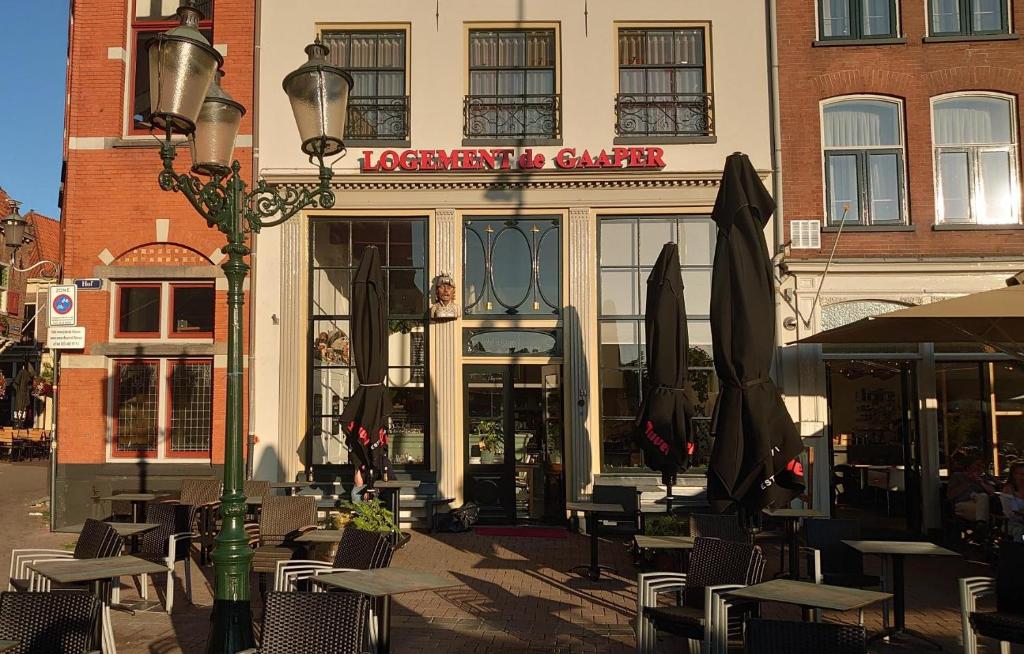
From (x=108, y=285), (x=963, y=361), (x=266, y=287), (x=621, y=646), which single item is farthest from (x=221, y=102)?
(x=963, y=361)

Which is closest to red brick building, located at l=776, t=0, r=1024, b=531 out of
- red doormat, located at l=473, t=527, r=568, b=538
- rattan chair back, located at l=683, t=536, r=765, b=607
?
red doormat, located at l=473, t=527, r=568, b=538

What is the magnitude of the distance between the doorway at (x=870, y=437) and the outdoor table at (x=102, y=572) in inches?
375

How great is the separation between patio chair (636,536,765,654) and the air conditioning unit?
279 inches

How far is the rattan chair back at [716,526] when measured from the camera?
7.03 metres

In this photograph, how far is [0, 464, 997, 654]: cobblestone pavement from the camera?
633 centimetres

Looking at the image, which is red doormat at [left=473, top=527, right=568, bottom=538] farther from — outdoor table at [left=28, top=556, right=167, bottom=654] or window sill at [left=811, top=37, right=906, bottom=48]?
window sill at [left=811, top=37, right=906, bottom=48]

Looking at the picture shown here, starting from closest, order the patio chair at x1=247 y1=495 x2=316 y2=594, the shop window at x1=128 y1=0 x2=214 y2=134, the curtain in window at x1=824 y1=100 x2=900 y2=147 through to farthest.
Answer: the patio chair at x1=247 y1=495 x2=316 y2=594 < the curtain in window at x1=824 y1=100 x2=900 y2=147 < the shop window at x1=128 y1=0 x2=214 y2=134

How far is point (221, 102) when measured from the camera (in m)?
6.08

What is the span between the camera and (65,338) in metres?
11.7

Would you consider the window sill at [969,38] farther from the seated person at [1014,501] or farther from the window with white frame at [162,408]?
the window with white frame at [162,408]

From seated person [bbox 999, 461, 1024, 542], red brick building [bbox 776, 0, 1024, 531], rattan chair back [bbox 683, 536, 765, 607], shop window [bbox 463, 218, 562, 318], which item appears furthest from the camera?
shop window [bbox 463, 218, 562, 318]

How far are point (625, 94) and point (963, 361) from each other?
20.5ft

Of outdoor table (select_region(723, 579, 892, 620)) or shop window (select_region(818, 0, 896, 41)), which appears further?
shop window (select_region(818, 0, 896, 41))

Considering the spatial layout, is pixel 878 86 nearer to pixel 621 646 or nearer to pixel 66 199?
pixel 621 646
